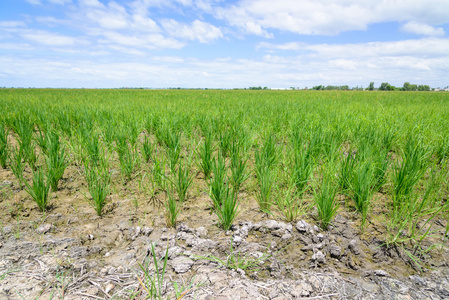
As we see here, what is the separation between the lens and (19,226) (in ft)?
6.01

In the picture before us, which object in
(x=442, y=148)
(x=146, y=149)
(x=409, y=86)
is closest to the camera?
(x=146, y=149)

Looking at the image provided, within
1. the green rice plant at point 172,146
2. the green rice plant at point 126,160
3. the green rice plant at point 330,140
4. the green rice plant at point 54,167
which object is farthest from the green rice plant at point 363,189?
the green rice plant at point 54,167

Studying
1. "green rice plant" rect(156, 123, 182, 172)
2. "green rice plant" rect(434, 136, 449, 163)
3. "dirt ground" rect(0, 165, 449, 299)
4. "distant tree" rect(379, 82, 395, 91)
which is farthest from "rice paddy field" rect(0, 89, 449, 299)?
"distant tree" rect(379, 82, 395, 91)

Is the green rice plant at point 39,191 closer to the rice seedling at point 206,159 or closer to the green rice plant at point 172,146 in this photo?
the green rice plant at point 172,146

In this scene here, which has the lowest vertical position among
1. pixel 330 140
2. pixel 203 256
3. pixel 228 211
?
pixel 203 256

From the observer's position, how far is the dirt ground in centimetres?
127

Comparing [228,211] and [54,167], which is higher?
[54,167]

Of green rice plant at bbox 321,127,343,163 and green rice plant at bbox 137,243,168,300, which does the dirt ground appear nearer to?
green rice plant at bbox 137,243,168,300

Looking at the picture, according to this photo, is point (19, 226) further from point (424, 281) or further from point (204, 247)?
point (424, 281)

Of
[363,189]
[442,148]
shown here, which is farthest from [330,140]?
[442,148]

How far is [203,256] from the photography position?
1517 mm

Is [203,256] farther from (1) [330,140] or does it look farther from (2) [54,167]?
(1) [330,140]

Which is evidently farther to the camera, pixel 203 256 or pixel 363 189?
pixel 363 189

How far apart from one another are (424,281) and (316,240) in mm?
585
